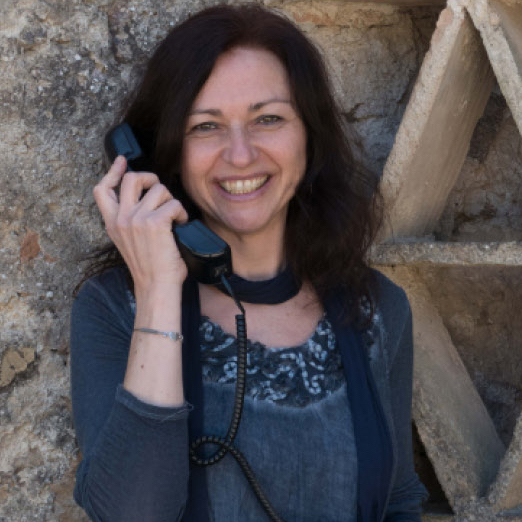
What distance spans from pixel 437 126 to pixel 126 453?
1092mm

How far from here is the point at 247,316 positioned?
1.94 metres

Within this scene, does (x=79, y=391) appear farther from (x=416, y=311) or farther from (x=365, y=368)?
(x=416, y=311)

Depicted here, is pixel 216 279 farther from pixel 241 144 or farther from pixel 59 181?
pixel 59 181

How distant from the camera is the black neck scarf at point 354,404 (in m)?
1.74

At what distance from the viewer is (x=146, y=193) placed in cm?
178

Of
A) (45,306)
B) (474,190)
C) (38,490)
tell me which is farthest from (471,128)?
(38,490)

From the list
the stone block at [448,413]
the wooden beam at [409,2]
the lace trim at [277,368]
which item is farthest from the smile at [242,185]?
the wooden beam at [409,2]

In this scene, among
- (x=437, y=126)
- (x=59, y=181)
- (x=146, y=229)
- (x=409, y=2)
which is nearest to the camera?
(x=146, y=229)

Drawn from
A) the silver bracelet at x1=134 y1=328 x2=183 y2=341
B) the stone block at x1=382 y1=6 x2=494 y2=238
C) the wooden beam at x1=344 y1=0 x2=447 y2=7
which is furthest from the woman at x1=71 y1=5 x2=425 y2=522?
the wooden beam at x1=344 y1=0 x2=447 y2=7

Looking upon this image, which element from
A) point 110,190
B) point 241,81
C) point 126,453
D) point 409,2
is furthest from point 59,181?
point 409,2

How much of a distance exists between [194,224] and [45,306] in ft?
1.47

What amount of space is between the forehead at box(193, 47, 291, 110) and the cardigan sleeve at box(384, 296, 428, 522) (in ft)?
1.98

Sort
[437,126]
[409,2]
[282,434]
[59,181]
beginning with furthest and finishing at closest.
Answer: [409,2], [437,126], [59,181], [282,434]

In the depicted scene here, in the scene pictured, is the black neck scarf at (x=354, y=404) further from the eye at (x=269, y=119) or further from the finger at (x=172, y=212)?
the eye at (x=269, y=119)
